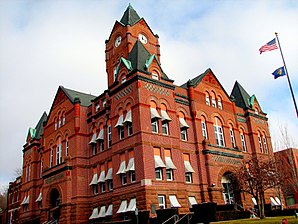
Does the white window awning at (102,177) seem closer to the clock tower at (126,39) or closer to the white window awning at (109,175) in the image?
the white window awning at (109,175)

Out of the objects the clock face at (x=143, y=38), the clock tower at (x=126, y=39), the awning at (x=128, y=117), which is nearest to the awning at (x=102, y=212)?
the awning at (x=128, y=117)

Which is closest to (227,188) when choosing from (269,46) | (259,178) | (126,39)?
(259,178)

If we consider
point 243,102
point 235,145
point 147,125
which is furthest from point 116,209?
point 243,102

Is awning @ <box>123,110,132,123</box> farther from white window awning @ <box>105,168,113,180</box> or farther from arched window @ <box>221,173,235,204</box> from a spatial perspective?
arched window @ <box>221,173,235,204</box>

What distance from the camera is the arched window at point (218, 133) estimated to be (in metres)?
39.1

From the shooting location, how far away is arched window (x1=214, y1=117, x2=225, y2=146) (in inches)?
1540

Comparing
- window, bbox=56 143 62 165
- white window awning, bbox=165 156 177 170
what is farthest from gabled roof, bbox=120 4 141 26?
white window awning, bbox=165 156 177 170

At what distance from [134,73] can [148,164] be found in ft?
29.3

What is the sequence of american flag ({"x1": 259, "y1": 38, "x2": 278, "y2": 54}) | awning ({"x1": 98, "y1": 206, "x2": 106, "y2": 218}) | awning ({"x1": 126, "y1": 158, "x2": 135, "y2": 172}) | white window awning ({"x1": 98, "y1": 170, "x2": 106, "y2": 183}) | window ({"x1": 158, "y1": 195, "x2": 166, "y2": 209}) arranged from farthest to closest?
white window awning ({"x1": 98, "y1": 170, "x2": 106, "y2": 183})
awning ({"x1": 98, "y1": 206, "x2": 106, "y2": 218})
awning ({"x1": 126, "y1": 158, "x2": 135, "y2": 172})
window ({"x1": 158, "y1": 195, "x2": 166, "y2": 209})
american flag ({"x1": 259, "y1": 38, "x2": 278, "y2": 54})

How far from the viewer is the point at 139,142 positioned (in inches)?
1178

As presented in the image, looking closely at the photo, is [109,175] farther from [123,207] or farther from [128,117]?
[128,117]

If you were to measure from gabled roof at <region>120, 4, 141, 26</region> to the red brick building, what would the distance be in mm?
189

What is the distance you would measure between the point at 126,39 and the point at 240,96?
1754 cm

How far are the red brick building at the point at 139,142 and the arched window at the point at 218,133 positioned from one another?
0.42ft
